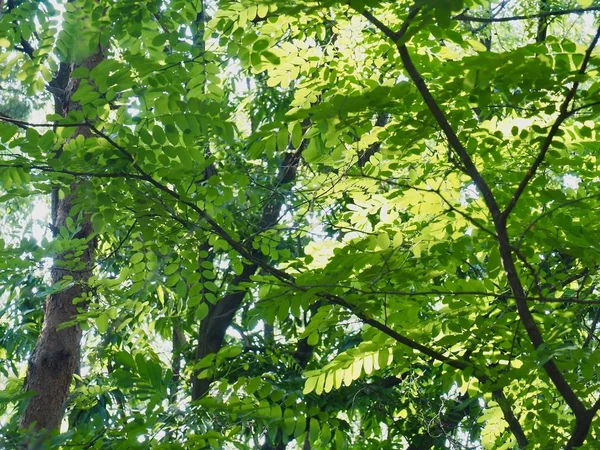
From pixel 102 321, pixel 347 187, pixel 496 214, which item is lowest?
pixel 496 214

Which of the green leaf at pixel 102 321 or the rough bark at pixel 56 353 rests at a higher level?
the rough bark at pixel 56 353

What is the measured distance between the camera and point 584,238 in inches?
96.3

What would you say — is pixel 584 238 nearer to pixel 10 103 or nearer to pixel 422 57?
pixel 422 57

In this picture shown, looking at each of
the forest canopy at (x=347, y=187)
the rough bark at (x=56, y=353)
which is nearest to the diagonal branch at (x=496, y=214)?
the forest canopy at (x=347, y=187)

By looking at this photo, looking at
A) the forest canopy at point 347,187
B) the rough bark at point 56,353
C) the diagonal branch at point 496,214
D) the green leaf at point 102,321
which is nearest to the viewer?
the diagonal branch at point 496,214

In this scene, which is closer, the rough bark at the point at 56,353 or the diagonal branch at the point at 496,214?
the diagonal branch at the point at 496,214

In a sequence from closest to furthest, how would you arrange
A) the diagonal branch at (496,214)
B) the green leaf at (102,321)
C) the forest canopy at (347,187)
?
the diagonal branch at (496,214), the forest canopy at (347,187), the green leaf at (102,321)

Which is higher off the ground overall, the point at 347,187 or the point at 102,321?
the point at 347,187

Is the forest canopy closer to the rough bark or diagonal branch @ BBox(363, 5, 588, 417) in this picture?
diagonal branch @ BBox(363, 5, 588, 417)

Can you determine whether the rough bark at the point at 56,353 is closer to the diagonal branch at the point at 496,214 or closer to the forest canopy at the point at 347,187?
the forest canopy at the point at 347,187

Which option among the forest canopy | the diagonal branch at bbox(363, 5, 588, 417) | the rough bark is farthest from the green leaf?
the diagonal branch at bbox(363, 5, 588, 417)

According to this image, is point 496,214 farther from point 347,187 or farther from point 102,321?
point 102,321

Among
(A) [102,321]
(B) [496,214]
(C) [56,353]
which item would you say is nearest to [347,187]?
(B) [496,214]

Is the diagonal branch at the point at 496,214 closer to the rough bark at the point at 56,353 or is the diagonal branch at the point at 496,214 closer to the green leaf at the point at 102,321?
the green leaf at the point at 102,321
